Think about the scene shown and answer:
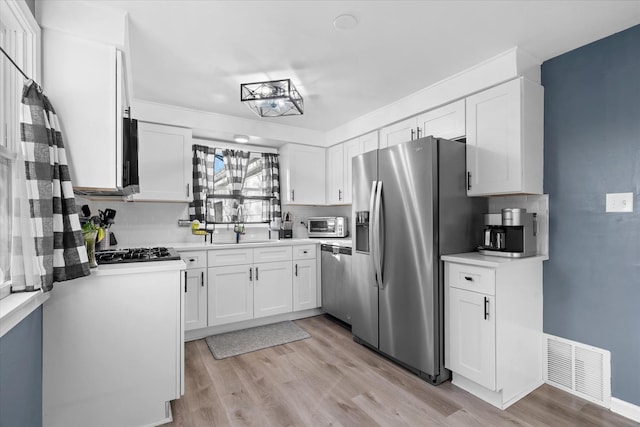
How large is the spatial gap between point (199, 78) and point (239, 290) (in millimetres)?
2134

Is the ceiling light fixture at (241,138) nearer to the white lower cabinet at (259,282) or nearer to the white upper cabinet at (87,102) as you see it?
the white lower cabinet at (259,282)

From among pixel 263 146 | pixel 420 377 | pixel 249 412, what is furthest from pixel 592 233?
pixel 263 146

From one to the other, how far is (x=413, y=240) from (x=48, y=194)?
7.42 feet

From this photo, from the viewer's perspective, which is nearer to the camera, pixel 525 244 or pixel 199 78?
pixel 525 244

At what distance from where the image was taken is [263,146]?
4281 millimetres

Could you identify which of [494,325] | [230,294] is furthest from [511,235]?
[230,294]

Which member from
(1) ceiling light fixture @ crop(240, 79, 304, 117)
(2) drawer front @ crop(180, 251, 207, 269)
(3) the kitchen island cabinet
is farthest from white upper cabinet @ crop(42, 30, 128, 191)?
(2) drawer front @ crop(180, 251, 207, 269)

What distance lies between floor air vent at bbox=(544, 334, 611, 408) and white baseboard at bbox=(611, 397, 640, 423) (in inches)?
1.3

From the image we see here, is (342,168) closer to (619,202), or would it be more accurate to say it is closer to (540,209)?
(540,209)

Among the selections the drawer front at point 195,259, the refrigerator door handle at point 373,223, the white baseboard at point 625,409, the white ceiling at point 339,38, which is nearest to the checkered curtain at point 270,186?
the drawer front at point 195,259

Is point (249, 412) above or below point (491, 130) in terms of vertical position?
below

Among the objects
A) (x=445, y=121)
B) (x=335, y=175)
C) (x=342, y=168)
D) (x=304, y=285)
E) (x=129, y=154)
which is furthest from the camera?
(x=335, y=175)

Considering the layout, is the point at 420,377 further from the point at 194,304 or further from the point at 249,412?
the point at 194,304

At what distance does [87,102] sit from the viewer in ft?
5.59
